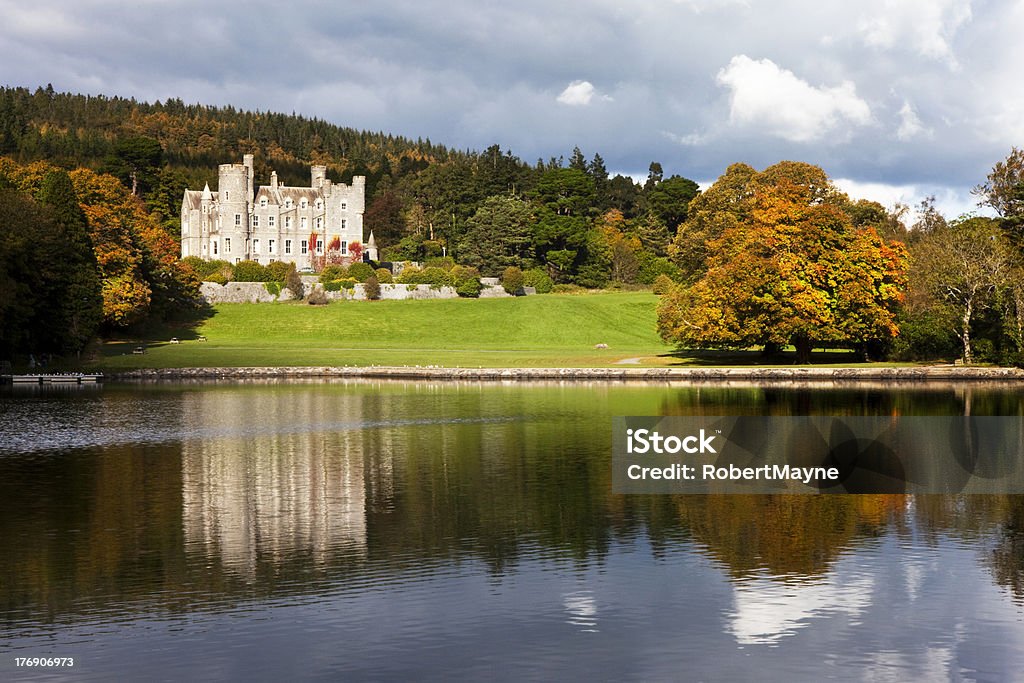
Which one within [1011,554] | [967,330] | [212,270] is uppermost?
[212,270]

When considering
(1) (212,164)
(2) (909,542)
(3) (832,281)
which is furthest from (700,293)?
(1) (212,164)

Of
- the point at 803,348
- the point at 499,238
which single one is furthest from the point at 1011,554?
the point at 499,238

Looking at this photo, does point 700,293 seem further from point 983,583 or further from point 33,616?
point 33,616

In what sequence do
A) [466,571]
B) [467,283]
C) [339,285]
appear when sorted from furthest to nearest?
[467,283], [339,285], [466,571]

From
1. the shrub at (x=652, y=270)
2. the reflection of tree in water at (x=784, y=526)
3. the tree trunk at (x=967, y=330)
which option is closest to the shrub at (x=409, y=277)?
the shrub at (x=652, y=270)

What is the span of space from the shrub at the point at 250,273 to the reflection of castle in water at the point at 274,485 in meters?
67.6

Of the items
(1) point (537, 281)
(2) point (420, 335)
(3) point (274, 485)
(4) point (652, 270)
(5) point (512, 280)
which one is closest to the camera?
(3) point (274, 485)

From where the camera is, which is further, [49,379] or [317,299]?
[317,299]

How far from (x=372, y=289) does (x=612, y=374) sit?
5217cm

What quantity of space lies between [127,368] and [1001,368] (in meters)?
50.7

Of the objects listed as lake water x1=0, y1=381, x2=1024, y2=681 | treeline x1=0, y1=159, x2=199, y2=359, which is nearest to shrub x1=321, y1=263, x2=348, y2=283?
treeline x1=0, y1=159, x2=199, y2=359

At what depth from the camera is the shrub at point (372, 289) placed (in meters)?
108

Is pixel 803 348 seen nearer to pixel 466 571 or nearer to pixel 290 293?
pixel 466 571

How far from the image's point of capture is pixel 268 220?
13100 centimetres
